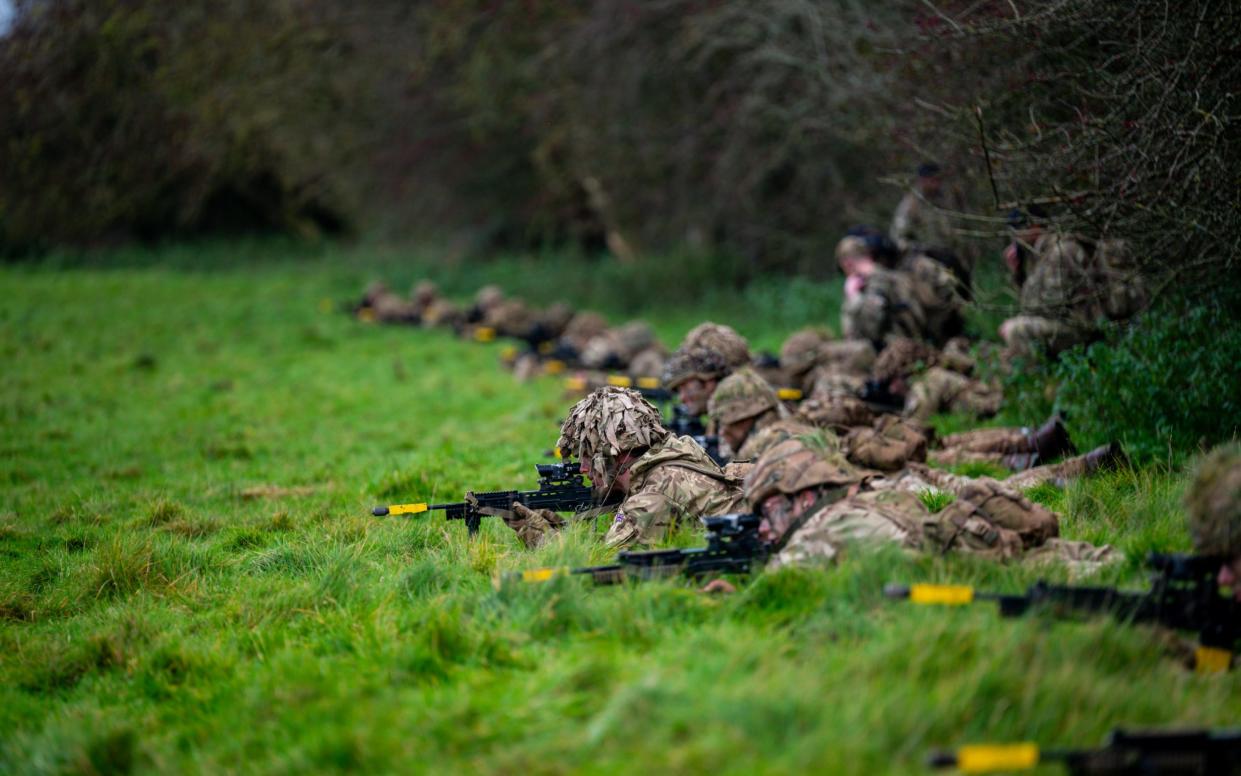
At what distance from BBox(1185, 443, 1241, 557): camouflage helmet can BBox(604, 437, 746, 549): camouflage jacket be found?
216 cm

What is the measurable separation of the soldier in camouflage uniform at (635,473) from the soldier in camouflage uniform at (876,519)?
668mm

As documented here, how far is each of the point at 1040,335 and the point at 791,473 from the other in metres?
4.83

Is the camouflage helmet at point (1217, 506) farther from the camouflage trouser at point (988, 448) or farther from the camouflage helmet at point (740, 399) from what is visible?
the camouflage trouser at point (988, 448)

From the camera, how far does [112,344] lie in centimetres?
1797

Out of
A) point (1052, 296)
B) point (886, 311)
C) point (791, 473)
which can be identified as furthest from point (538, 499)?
point (886, 311)

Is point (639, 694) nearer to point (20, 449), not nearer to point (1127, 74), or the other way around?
point (1127, 74)

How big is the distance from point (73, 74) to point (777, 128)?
11526 millimetres

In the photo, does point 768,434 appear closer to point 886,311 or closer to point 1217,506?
point 1217,506

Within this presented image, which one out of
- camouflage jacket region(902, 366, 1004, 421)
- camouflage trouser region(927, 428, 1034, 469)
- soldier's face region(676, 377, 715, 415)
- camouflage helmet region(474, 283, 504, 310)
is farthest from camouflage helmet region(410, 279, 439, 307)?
camouflage trouser region(927, 428, 1034, 469)

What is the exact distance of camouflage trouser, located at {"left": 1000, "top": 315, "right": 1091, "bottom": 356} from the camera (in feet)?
29.5

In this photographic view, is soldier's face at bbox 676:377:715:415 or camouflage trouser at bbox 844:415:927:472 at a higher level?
soldier's face at bbox 676:377:715:415

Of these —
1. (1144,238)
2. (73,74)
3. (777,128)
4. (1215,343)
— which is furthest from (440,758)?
(73,74)

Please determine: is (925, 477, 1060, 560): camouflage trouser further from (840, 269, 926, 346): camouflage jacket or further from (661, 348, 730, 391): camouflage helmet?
(840, 269, 926, 346): camouflage jacket

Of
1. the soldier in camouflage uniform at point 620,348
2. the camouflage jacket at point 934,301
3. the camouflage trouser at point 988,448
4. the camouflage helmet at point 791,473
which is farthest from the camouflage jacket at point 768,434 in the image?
the soldier in camouflage uniform at point 620,348
